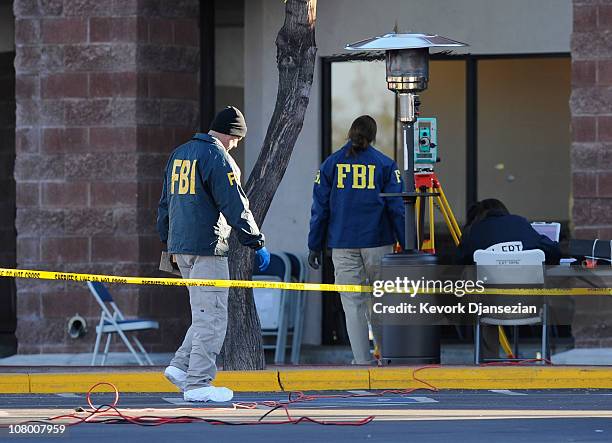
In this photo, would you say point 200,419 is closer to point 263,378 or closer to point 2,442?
point 2,442

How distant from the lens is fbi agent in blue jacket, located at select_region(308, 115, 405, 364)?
44.8 ft

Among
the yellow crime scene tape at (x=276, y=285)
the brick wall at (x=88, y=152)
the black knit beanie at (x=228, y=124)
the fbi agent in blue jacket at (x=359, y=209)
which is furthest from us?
the brick wall at (x=88, y=152)

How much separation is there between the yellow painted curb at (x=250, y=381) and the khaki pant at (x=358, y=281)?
1.31 meters

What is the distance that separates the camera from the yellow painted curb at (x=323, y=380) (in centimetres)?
1250

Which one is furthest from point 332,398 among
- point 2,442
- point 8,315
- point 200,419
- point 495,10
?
point 8,315

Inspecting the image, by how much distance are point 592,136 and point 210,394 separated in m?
4.95

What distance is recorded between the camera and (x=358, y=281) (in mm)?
13836

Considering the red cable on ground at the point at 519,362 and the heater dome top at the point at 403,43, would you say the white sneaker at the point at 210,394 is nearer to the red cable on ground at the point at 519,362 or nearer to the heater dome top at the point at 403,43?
the red cable on ground at the point at 519,362

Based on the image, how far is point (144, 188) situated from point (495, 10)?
3.65 metres

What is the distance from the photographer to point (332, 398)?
1189 centimetres

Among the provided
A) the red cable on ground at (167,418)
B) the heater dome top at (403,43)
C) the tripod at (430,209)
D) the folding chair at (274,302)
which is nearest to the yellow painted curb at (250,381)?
the red cable on ground at (167,418)

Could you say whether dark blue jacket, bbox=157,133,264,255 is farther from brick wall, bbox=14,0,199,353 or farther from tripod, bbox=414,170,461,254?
brick wall, bbox=14,0,199,353

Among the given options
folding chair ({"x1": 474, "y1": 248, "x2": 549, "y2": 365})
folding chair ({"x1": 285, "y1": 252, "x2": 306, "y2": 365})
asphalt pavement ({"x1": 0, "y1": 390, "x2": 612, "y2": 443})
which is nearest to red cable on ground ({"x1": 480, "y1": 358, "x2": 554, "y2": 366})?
folding chair ({"x1": 474, "y1": 248, "x2": 549, "y2": 365})

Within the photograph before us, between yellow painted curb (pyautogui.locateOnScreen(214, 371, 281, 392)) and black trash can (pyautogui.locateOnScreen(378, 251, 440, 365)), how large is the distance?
1061 mm
